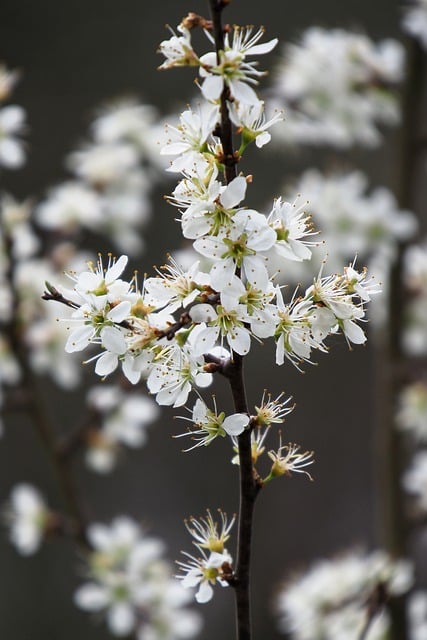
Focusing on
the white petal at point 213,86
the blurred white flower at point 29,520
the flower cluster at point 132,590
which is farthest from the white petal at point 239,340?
the blurred white flower at point 29,520

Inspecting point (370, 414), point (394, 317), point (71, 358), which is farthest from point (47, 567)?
point (394, 317)

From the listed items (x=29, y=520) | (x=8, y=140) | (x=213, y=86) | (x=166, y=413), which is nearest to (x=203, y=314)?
(x=213, y=86)

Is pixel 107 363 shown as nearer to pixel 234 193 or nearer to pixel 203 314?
pixel 203 314

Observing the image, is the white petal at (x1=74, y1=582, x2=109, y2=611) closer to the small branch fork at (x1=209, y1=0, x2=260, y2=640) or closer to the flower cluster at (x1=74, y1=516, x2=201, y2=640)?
the flower cluster at (x1=74, y1=516, x2=201, y2=640)

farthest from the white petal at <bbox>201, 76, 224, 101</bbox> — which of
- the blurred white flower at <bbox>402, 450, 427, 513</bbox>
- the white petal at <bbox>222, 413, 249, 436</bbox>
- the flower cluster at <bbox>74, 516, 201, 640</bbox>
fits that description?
the blurred white flower at <bbox>402, 450, 427, 513</bbox>

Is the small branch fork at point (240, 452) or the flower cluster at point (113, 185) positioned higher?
the flower cluster at point (113, 185)

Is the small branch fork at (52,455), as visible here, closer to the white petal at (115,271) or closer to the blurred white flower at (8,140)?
the blurred white flower at (8,140)

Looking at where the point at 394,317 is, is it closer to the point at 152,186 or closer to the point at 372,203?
the point at 372,203
